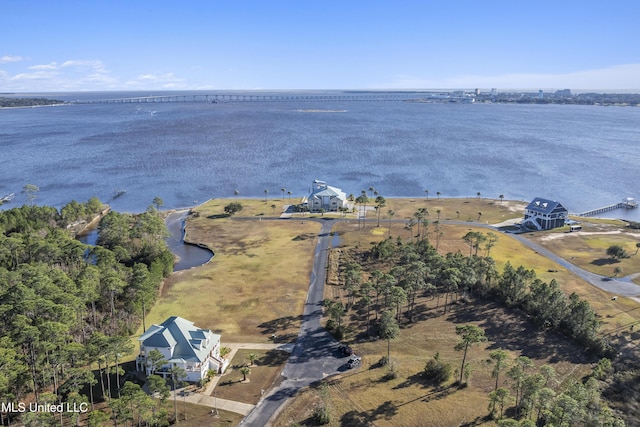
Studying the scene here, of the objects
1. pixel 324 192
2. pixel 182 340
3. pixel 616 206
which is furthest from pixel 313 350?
pixel 616 206

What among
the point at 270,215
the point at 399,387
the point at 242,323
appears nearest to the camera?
the point at 399,387

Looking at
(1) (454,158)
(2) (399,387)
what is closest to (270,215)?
(2) (399,387)

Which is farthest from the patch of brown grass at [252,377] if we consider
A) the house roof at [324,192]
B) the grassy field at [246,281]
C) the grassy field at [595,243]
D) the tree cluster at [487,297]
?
the house roof at [324,192]

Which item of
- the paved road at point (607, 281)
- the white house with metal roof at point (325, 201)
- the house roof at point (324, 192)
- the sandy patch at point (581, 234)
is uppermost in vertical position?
the house roof at point (324, 192)

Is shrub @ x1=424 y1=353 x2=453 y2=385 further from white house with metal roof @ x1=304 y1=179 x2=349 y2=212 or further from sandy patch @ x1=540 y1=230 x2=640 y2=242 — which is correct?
white house with metal roof @ x1=304 y1=179 x2=349 y2=212

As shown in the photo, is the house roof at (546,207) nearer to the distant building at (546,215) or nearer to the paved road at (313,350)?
the distant building at (546,215)

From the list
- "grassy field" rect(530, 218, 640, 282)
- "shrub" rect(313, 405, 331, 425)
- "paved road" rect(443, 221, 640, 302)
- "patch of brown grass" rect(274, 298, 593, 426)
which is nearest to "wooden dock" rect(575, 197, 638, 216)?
"grassy field" rect(530, 218, 640, 282)

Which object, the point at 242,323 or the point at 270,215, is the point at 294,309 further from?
the point at 270,215
